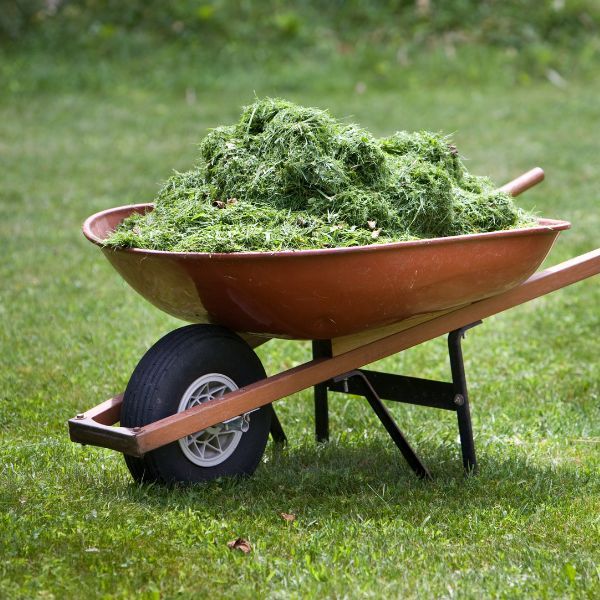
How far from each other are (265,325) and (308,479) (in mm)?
618

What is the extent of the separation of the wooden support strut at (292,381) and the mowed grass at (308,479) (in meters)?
0.25

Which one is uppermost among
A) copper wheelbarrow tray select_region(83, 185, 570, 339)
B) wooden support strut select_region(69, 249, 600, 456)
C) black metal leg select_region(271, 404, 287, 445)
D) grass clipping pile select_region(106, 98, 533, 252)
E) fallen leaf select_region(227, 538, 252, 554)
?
grass clipping pile select_region(106, 98, 533, 252)

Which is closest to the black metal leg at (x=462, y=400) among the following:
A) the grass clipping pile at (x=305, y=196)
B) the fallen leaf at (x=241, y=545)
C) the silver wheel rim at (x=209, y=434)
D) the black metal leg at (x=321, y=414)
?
the grass clipping pile at (x=305, y=196)

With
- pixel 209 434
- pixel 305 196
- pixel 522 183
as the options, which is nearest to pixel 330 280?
pixel 305 196

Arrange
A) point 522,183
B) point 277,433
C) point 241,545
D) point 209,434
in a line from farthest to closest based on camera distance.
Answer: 1. point 522,183
2. point 277,433
3. point 209,434
4. point 241,545

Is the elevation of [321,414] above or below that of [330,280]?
below

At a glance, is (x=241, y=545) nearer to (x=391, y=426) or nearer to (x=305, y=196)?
(x=391, y=426)

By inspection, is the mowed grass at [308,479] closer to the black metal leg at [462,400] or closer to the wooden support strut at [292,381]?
the black metal leg at [462,400]

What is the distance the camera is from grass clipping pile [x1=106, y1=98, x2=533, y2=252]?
3180 millimetres

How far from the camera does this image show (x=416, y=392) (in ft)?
12.2

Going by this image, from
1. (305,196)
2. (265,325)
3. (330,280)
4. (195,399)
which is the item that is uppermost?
(305,196)

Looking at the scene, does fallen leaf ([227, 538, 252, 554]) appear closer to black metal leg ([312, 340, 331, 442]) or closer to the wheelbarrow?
the wheelbarrow

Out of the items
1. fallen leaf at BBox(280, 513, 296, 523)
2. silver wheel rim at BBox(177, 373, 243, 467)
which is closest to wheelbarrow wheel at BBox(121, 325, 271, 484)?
silver wheel rim at BBox(177, 373, 243, 467)

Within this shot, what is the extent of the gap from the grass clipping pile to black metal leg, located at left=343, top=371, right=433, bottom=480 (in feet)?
1.74
